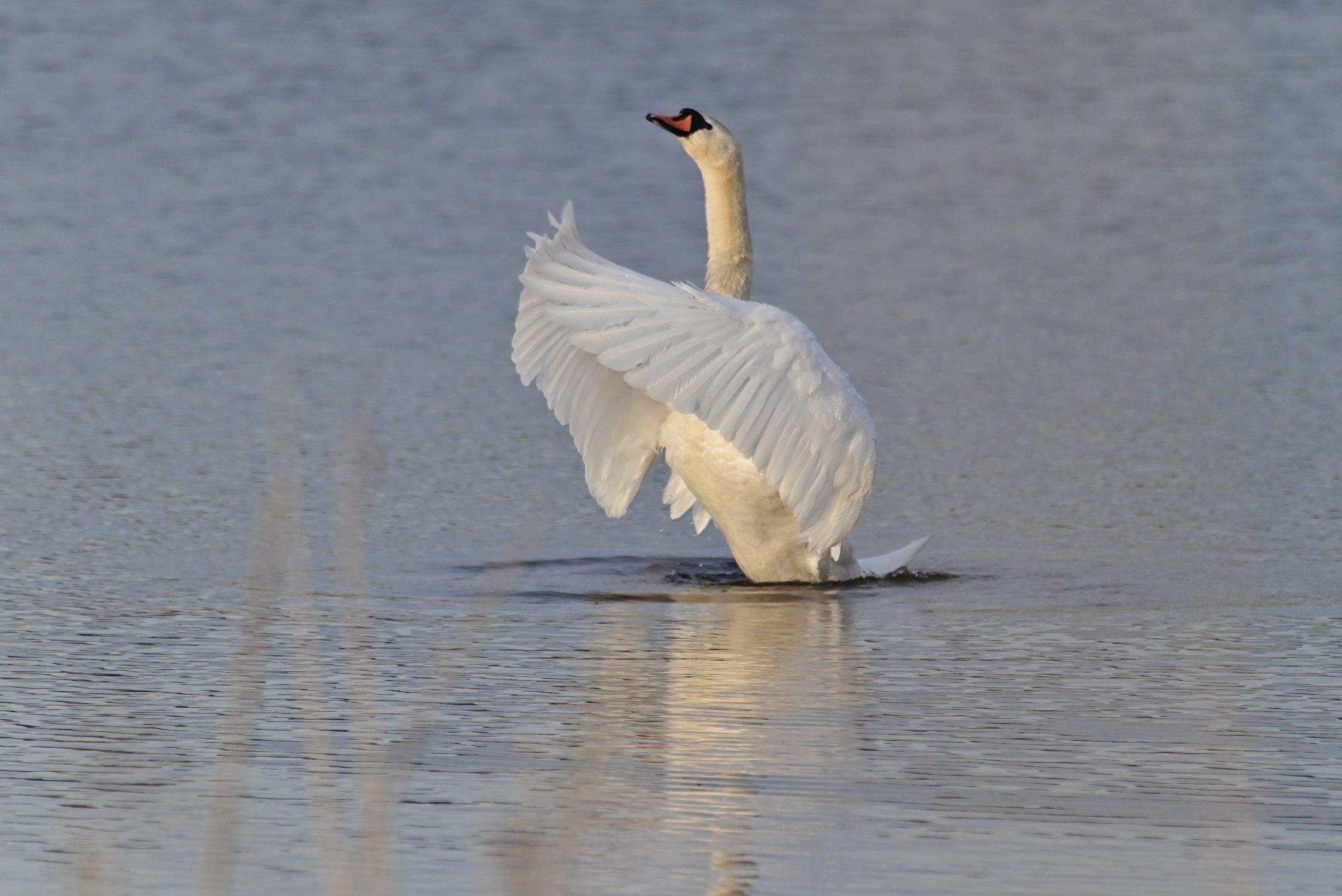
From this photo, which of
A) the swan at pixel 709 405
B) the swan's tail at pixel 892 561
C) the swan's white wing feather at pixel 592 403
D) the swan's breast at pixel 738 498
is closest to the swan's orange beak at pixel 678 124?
the swan at pixel 709 405

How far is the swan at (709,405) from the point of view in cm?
666

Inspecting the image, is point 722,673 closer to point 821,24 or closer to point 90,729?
point 90,729

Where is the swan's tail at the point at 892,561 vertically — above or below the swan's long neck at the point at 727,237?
below

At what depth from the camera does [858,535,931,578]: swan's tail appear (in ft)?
24.4

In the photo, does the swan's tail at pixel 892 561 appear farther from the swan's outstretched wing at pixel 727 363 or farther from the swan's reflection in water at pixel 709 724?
the swan's outstretched wing at pixel 727 363

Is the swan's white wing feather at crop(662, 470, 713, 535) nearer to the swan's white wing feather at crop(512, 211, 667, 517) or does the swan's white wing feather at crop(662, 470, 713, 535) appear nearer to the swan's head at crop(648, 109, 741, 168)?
the swan's white wing feather at crop(512, 211, 667, 517)

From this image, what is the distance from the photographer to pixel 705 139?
791 centimetres

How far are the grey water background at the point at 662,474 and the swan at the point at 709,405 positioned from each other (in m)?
0.23

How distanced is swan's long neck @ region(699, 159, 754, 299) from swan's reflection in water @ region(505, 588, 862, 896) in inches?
40.5

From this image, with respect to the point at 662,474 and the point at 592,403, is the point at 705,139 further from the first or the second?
the point at 662,474

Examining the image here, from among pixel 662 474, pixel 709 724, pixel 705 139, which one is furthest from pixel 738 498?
pixel 709 724

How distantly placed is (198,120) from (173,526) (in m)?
7.86

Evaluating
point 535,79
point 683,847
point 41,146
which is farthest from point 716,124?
point 535,79

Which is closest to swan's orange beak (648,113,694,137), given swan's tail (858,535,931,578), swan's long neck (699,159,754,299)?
swan's long neck (699,159,754,299)
